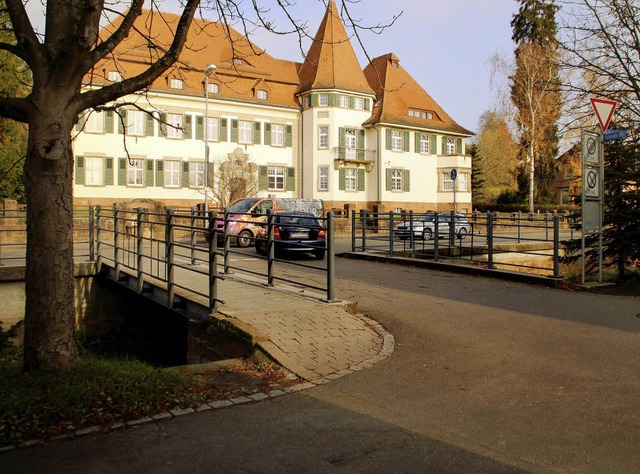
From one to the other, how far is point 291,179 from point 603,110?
42.3m

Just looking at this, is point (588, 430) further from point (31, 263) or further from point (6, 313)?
point (6, 313)

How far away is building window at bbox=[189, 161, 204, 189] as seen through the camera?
156 feet

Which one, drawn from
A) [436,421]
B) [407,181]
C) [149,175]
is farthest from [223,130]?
[436,421]

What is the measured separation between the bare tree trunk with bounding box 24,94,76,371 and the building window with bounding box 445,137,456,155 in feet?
179

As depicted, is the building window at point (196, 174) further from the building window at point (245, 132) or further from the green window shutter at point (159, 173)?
the building window at point (245, 132)

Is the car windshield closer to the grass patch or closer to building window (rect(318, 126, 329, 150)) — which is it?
the grass patch

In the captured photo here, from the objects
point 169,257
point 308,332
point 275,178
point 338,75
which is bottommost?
point 308,332

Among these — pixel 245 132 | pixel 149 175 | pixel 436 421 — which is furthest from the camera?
pixel 245 132

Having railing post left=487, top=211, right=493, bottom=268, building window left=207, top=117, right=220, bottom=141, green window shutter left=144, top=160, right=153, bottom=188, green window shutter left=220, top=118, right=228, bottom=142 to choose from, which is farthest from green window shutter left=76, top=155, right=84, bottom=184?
railing post left=487, top=211, right=493, bottom=268

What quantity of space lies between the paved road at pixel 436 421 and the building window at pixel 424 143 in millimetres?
49351

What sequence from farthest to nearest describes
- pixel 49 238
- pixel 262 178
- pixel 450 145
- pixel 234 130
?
pixel 450 145
pixel 262 178
pixel 234 130
pixel 49 238

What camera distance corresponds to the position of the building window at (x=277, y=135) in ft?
169

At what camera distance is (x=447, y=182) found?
5597 centimetres

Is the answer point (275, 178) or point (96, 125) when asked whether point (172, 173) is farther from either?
point (275, 178)
